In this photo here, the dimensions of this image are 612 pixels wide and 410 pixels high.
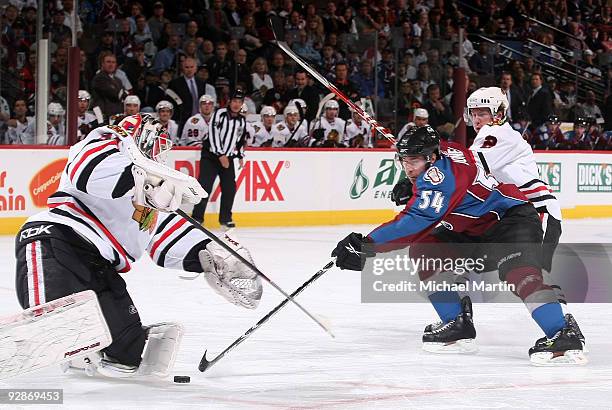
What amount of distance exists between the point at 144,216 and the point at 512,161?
89.7 inches

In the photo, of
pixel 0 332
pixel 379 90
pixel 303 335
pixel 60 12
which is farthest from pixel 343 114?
pixel 0 332

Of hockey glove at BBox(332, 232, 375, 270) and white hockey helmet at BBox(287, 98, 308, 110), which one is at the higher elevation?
hockey glove at BBox(332, 232, 375, 270)

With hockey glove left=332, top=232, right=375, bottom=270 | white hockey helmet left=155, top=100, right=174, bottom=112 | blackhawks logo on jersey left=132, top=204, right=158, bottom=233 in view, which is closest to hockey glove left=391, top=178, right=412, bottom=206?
hockey glove left=332, top=232, right=375, bottom=270

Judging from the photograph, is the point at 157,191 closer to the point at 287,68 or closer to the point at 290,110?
the point at 290,110

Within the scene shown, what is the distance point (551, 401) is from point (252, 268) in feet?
3.66

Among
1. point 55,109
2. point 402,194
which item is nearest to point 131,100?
point 55,109

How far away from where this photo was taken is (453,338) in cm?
466

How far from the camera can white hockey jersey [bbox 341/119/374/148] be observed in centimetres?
1154

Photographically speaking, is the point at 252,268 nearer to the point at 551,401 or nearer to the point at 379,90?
the point at 551,401

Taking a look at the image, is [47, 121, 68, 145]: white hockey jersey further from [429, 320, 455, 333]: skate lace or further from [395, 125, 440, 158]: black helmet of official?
[395, 125, 440, 158]: black helmet of official

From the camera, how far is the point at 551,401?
12.3 ft

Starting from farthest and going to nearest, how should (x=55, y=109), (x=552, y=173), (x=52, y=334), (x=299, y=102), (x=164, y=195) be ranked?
(x=552, y=173)
(x=299, y=102)
(x=55, y=109)
(x=164, y=195)
(x=52, y=334)

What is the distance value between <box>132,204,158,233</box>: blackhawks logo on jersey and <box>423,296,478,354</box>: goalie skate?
1326mm

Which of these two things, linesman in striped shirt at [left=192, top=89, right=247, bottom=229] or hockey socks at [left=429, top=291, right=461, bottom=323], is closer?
hockey socks at [left=429, top=291, right=461, bottom=323]
